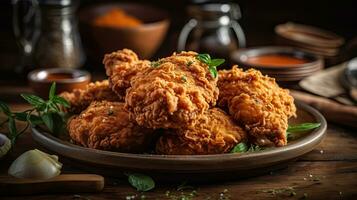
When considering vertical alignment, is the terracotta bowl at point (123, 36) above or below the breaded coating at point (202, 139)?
below

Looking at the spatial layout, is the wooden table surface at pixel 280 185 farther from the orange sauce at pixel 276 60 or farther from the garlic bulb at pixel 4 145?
the orange sauce at pixel 276 60

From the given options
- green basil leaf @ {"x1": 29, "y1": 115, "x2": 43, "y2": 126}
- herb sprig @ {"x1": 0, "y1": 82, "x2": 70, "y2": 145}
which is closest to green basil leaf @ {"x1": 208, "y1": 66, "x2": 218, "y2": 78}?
herb sprig @ {"x1": 0, "y1": 82, "x2": 70, "y2": 145}

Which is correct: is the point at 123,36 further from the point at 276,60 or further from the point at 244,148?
the point at 244,148

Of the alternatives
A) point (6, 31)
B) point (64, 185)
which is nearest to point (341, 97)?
point (64, 185)

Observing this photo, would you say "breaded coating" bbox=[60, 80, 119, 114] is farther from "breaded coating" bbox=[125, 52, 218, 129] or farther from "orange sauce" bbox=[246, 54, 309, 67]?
"orange sauce" bbox=[246, 54, 309, 67]

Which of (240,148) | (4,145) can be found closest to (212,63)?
(240,148)

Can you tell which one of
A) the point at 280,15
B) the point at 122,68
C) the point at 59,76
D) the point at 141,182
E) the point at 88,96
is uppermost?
the point at 122,68

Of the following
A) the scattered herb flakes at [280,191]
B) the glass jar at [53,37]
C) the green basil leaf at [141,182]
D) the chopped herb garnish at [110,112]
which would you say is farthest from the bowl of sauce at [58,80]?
the scattered herb flakes at [280,191]
